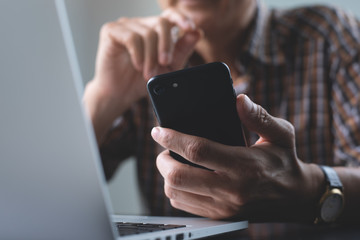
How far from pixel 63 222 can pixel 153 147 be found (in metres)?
0.79

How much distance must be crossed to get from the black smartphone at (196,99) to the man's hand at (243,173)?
0.06 feet

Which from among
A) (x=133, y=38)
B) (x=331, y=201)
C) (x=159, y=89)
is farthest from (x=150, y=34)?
(x=331, y=201)

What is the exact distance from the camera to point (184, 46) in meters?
0.88

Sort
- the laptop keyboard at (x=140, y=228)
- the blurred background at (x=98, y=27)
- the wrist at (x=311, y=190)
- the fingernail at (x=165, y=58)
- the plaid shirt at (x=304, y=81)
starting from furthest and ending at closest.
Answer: the blurred background at (x=98, y=27), the plaid shirt at (x=304, y=81), the fingernail at (x=165, y=58), the wrist at (x=311, y=190), the laptop keyboard at (x=140, y=228)

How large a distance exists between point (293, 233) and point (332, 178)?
0.45 feet

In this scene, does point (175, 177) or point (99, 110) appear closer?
point (175, 177)

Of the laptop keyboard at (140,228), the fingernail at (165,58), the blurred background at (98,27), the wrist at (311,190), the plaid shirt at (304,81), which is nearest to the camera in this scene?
the laptop keyboard at (140,228)

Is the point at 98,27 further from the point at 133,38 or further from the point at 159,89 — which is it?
the point at 159,89

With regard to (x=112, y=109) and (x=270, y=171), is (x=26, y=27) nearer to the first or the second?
(x=270, y=171)

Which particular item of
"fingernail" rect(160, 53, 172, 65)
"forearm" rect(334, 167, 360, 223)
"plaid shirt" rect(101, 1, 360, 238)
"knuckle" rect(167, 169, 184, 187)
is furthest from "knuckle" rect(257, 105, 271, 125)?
"plaid shirt" rect(101, 1, 360, 238)

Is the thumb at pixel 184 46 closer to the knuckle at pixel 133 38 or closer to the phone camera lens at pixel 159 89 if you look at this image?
the knuckle at pixel 133 38

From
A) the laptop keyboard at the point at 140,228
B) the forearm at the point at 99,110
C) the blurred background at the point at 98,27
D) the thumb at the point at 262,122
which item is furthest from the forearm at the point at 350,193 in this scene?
the blurred background at the point at 98,27

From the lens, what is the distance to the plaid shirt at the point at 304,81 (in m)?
0.92

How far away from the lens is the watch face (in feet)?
1.71
